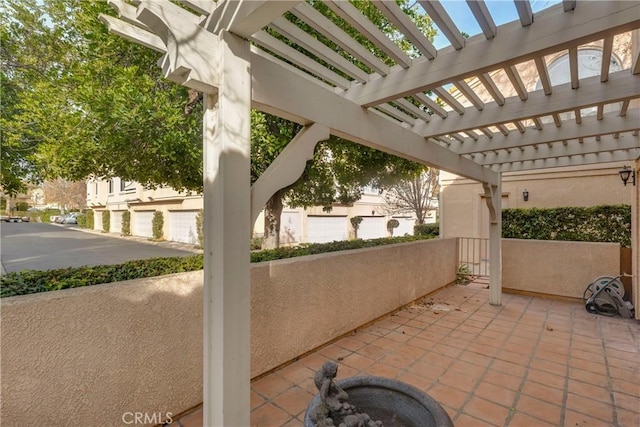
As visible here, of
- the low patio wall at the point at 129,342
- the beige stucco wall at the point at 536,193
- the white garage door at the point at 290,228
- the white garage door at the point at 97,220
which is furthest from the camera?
the white garage door at the point at 97,220

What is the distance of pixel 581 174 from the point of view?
7.45 m

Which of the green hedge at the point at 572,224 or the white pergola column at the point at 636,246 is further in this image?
the green hedge at the point at 572,224

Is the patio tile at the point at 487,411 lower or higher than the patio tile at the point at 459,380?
lower

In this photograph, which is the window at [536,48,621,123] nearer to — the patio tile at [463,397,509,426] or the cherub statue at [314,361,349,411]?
the patio tile at [463,397,509,426]

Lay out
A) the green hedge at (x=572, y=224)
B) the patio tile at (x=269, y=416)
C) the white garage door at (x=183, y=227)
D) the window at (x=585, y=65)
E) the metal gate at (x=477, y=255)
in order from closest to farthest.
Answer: the patio tile at (x=269, y=416), the green hedge at (x=572, y=224), the window at (x=585, y=65), the metal gate at (x=477, y=255), the white garage door at (x=183, y=227)

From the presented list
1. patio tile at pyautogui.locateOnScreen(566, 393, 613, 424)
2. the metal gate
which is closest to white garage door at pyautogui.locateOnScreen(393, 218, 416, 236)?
the metal gate

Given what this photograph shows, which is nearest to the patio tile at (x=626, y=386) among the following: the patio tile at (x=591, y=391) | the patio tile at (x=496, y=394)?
the patio tile at (x=591, y=391)

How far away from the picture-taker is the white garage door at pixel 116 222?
21141mm

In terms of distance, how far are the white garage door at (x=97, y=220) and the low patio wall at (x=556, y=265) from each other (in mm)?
28565

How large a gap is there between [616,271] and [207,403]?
7046mm

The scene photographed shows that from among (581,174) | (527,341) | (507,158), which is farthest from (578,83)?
(581,174)

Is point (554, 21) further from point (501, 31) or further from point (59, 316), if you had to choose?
point (59, 316)

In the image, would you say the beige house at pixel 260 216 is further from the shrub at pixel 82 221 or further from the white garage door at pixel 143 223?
the shrub at pixel 82 221
